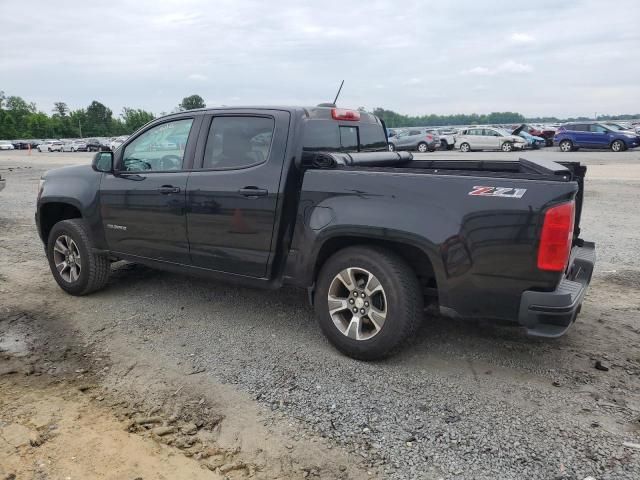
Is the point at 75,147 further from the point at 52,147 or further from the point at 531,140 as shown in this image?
the point at 531,140

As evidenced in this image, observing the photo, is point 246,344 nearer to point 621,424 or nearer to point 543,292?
point 543,292

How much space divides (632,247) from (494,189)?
4971 mm

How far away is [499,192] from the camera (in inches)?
127

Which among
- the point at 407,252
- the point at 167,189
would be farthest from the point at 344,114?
the point at 167,189

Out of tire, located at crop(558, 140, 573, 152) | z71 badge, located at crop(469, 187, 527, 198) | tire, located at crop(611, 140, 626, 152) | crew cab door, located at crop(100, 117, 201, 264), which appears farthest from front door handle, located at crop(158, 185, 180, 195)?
tire, located at crop(611, 140, 626, 152)

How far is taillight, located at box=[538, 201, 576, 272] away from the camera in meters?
3.10

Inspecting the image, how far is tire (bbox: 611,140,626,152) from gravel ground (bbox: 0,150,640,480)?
86.3 feet

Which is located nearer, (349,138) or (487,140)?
(349,138)

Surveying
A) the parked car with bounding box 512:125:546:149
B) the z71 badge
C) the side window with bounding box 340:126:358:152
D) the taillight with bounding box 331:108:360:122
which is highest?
the taillight with bounding box 331:108:360:122

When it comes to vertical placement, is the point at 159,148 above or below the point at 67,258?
above

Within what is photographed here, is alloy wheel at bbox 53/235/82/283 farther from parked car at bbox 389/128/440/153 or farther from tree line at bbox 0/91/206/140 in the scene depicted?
tree line at bbox 0/91/206/140

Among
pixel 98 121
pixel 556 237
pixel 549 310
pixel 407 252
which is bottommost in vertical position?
pixel 549 310

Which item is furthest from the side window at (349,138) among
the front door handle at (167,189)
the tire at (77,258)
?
the tire at (77,258)

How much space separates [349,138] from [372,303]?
171cm
